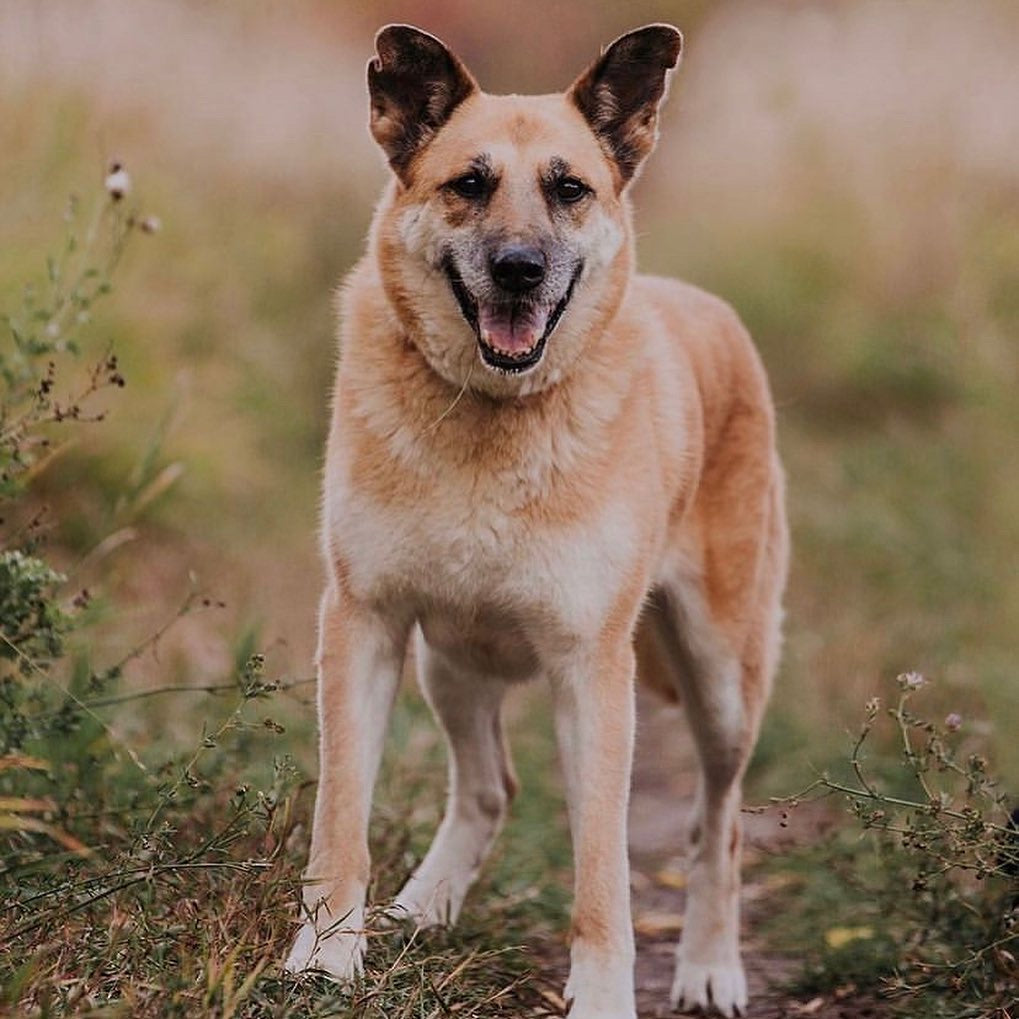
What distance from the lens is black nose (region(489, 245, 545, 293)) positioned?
389 centimetres

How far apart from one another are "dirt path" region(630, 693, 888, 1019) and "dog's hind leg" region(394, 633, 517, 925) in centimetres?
58

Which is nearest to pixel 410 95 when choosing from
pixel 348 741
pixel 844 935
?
pixel 348 741

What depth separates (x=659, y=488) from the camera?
171 inches

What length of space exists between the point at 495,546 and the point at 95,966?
1252 mm

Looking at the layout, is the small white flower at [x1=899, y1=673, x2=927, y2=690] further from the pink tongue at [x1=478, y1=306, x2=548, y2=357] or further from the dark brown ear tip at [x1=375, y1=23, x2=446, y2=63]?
the dark brown ear tip at [x1=375, y1=23, x2=446, y2=63]

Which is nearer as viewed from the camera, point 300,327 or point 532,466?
point 532,466

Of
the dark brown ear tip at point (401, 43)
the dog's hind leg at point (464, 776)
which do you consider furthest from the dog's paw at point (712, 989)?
the dark brown ear tip at point (401, 43)

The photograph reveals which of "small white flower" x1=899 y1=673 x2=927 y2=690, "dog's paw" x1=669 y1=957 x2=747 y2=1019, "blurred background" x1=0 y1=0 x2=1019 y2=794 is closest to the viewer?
"small white flower" x1=899 y1=673 x2=927 y2=690

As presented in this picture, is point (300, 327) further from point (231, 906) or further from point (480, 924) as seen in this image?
point (231, 906)

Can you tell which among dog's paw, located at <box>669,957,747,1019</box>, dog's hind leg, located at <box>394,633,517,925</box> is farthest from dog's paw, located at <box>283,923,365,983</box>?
dog's paw, located at <box>669,957,747,1019</box>

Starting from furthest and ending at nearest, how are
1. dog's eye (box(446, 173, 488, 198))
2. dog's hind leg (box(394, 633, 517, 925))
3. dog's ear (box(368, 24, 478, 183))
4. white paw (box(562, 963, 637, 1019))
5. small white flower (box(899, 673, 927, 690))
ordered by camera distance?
dog's hind leg (box(394, 633, 517, 925)), dog's ear (box(368, 24, 478, 183)), dog's eye (box(446, 173, 488, 198)), white paw (box(562, 963, 637, 1019)), small white flower (box(899, 673, 927, 690))

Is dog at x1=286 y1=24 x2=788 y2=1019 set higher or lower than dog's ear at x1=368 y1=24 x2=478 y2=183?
lower

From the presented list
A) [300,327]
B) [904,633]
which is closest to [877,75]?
[300,327]

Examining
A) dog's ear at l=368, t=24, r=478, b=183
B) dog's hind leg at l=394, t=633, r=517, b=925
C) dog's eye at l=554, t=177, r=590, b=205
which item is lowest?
dog's hind leg at l=394, t=633, r=517, b=925
